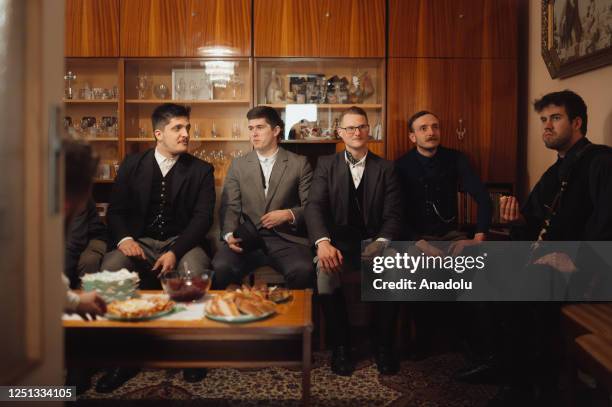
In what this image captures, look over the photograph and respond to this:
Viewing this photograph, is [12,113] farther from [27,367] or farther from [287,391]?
[287,391]

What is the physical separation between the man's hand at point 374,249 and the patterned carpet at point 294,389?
57 cm

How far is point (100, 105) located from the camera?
4145mm

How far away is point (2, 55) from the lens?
0.93m

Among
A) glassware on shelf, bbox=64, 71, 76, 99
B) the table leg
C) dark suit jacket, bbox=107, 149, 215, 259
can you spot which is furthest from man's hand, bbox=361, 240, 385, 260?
glassware on shelf, bbox=64, 71, 76, 99

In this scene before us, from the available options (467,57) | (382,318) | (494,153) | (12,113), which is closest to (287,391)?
(382,318)

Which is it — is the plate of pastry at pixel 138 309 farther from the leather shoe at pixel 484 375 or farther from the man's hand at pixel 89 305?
the leather shoe at pixel 484 375

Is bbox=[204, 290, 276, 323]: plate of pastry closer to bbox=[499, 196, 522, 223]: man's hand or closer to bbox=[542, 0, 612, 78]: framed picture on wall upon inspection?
bbox=[499, 196, 522, 223]: man's hand

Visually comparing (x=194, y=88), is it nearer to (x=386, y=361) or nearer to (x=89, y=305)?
(x=386, y=361)

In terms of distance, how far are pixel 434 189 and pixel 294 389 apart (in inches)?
56.3

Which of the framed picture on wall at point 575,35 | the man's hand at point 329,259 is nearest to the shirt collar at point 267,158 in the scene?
the man's hand at point 329,259

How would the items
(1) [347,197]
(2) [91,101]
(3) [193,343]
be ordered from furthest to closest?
(2) [91,101]
(1) [347,197]
(3) [193,343]

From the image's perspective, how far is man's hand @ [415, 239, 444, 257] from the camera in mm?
2834

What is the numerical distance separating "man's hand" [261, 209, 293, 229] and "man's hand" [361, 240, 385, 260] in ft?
1.69

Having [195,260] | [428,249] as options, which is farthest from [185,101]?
[428,249]
